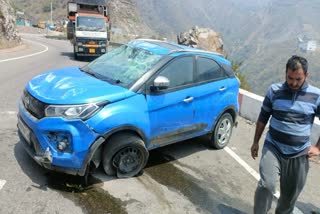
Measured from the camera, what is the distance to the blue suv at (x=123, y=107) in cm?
434

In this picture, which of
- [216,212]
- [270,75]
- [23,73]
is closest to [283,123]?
[216,212]

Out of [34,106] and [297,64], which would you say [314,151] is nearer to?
[297,64]

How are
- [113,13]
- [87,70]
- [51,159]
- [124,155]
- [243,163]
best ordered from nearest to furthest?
1. [51,159]
2. [124,155]
3. [87,70]
4. [243,163]
5. [113,13]

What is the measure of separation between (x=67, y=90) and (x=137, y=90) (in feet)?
2.98

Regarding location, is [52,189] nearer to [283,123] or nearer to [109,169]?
[109,169]

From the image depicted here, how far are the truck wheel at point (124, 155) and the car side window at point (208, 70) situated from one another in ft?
5.36

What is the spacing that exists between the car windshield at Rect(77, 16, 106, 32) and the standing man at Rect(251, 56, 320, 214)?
18019 millimetres

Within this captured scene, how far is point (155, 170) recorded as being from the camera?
5.46 m

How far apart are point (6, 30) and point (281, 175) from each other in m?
23.2

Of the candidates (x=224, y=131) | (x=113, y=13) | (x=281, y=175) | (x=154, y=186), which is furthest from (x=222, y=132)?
(x=113, y=13)

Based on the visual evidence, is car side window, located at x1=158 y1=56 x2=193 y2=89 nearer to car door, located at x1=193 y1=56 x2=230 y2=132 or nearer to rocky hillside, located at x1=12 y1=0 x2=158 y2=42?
car door, located at x1=193 y1=56 x2=230 y2=132

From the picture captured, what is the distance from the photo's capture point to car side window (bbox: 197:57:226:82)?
235 inches

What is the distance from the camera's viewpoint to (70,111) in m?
4.33

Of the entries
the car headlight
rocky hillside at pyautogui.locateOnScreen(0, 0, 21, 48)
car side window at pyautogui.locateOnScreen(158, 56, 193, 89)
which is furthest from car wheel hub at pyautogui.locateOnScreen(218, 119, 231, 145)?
rocky hillside at pyautogui.locateOnScreen(0, 0, 21, 48)
